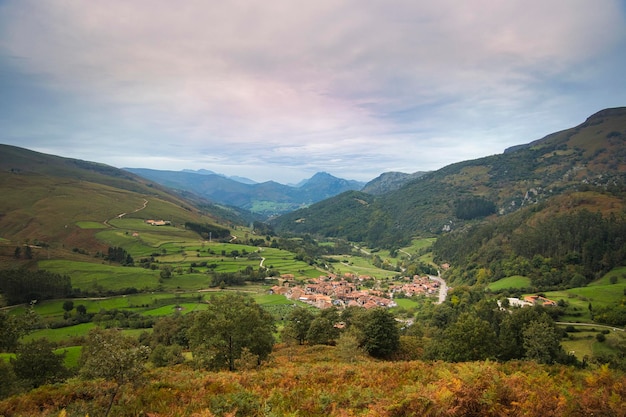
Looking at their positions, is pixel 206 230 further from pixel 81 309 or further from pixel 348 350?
→ pixel 348 350

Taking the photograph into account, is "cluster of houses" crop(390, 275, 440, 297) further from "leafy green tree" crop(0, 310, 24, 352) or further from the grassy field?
"leafy green tree" crop(0, 310, 24, 352)

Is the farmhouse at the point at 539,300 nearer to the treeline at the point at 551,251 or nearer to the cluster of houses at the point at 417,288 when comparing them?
the treeline at the point at 551,251

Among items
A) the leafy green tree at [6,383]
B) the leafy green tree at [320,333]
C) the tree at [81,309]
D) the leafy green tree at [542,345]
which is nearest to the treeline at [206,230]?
the tree at [81,309]

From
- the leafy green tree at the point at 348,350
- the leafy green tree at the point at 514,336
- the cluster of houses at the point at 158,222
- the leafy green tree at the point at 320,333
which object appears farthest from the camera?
the cluster of houses at the point at 158,222

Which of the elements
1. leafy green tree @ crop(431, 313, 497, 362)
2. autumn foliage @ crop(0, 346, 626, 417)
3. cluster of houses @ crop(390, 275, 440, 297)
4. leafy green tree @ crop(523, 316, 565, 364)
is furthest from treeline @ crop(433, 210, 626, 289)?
autumn foliage @ crop(0, 346, 626, 417)

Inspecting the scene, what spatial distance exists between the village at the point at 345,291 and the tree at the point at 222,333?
59.0 metres

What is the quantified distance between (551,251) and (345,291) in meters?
65.3

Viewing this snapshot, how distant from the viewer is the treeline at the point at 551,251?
265ft

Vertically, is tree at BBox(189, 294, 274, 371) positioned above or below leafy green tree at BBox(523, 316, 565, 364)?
above

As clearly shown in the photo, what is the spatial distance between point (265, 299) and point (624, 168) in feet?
773

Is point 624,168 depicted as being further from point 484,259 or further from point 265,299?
point 265,299

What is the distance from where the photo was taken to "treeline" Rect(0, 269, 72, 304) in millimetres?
59741

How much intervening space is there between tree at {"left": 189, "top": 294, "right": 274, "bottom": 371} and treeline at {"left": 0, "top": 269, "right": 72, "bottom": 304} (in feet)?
204

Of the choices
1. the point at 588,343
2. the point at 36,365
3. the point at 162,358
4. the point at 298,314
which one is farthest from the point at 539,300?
the point at 36,365
